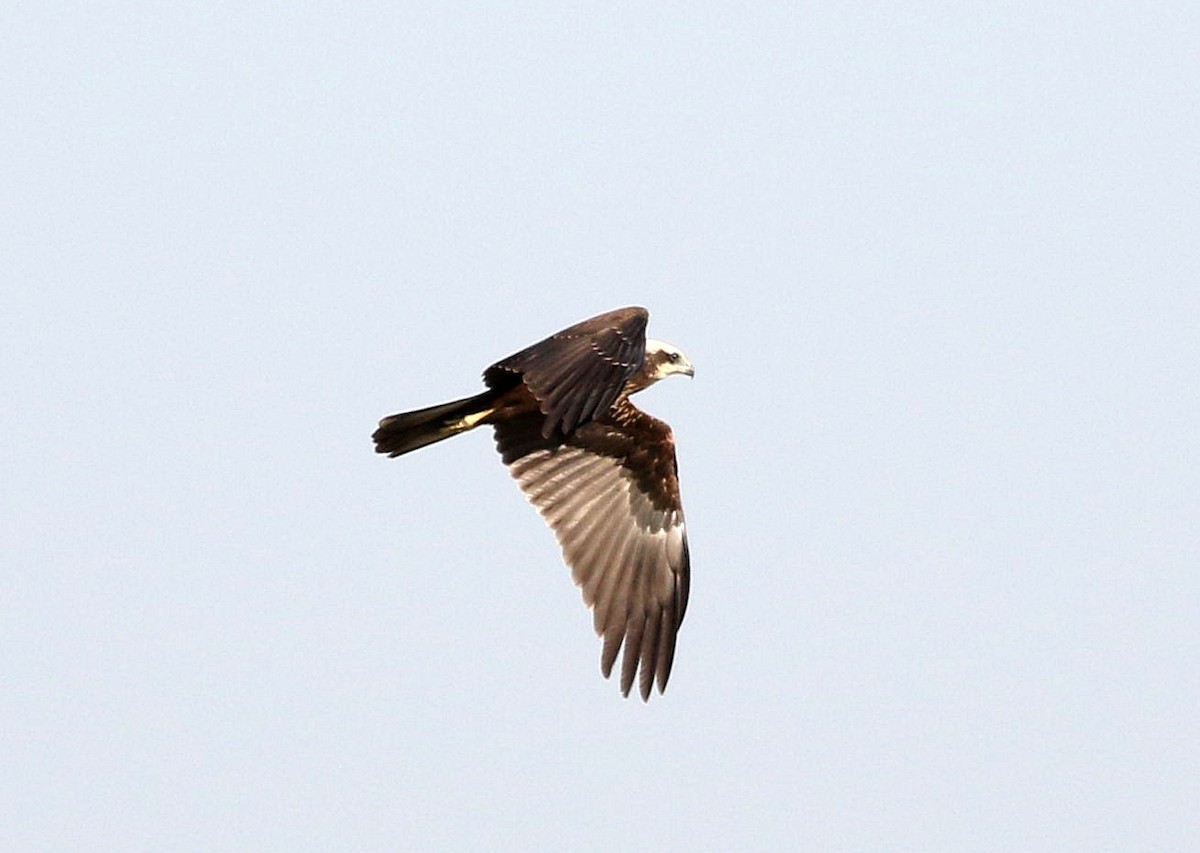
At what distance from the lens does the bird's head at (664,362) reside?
517 inches

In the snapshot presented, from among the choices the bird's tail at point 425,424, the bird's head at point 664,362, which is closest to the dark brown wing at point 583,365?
the bird's tail at point 425,424

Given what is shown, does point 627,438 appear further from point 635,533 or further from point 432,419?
point 432,419

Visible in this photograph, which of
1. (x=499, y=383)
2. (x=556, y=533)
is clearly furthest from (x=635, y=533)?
(x=499, y=383)

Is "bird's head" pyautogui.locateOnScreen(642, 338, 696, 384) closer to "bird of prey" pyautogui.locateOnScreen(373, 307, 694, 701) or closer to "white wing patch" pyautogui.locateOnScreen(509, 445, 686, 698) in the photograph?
"bird of prey" pyautogui.locateOnScreen(373, 307, 694, 701)

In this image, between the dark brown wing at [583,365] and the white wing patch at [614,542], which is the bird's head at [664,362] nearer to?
the white wing patch at [614,542]

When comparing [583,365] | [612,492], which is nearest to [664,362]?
[612,492]

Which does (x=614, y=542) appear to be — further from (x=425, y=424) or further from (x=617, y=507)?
(x=425, y=424)

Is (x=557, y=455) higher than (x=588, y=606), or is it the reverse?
(x=557, y=455)

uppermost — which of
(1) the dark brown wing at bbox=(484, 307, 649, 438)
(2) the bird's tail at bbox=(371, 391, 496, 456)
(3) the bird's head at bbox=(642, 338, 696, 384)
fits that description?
(3) the bird's head at bbox=(642, 338, 696, 384)

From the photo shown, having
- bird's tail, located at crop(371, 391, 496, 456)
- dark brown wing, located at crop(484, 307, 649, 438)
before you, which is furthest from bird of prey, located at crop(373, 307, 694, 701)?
dark brown wing, located at crop(484, 307, 649, 438)

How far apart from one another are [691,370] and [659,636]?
1.74 m

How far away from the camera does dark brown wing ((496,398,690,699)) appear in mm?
12852

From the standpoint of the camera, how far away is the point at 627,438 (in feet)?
43.2

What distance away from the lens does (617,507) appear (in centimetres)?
1324
